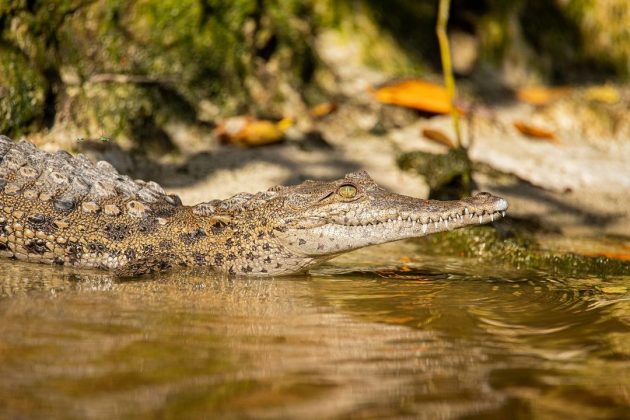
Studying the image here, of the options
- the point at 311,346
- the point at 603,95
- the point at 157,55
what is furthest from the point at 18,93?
the point at 603,95

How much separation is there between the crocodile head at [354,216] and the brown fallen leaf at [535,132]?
11.2ft

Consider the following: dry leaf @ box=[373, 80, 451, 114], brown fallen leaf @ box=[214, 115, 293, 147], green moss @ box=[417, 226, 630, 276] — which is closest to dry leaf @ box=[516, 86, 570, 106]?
dry leaf @ box=[373, 80, 451, 114]

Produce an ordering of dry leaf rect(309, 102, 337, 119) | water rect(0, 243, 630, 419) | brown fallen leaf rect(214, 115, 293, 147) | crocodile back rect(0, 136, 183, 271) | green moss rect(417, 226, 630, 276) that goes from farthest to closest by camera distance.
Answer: dry leaf rect(309, 102, 337, 119), brown fallen leaf rect(214, 115, 293, 147), green moss rect(417, 226, 630, 276), crocodile back rect(0, 136, 183, 271), water rect(0, 243, 630, 419)

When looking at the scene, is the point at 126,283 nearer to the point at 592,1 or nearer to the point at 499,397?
the point at 499,397

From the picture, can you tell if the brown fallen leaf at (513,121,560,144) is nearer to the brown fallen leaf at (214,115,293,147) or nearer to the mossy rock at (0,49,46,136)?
the brown fallen leaf at (214,115,293,147)

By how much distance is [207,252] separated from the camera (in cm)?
504

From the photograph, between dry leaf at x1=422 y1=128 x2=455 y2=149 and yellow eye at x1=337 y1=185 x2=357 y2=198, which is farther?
dry leaf at x1=422 y1=128 x2=455 y2=149

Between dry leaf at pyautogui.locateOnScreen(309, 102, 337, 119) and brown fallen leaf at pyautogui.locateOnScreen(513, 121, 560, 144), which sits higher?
dry leaf at pyautogui.locateOnScreen(309, 102, 337, 119)

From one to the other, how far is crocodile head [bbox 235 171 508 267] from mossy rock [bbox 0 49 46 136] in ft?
7.70

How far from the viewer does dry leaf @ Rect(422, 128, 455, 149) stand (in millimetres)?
7564

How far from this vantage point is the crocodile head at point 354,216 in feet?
16.1

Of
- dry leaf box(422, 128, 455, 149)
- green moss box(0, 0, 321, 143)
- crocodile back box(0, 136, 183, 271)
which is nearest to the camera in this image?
crocodile back box(0, 136, 183, 271)

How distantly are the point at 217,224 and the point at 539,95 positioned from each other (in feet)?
16.4

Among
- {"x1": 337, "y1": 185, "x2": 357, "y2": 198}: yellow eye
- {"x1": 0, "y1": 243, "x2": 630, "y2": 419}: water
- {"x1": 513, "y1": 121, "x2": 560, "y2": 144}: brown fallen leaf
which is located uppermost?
{"x1": 513, "y1": 121, "x2": 560, "y2": 144}: brown fallen leaf
